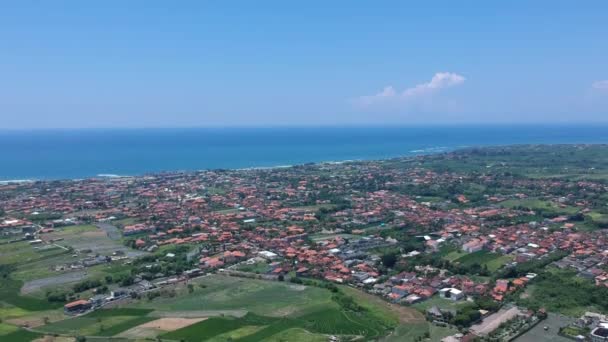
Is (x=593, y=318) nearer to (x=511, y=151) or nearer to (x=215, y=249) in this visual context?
(x=215, y=249)

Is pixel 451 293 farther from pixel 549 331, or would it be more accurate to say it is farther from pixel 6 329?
pixel 6 329

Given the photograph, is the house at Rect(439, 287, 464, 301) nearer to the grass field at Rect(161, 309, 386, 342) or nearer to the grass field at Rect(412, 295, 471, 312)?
the grass field at Rect(412, 295, 471, 312)

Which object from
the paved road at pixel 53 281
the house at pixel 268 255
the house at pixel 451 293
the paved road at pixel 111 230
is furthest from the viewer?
the paved road at pixel 111 230

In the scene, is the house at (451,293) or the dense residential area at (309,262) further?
the house at (451,293)

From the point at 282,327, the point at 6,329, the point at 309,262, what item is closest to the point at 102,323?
the point at 6,329

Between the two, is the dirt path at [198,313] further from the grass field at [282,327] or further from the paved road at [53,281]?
the paved road at [53,281]

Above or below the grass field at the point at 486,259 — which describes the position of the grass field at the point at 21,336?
below

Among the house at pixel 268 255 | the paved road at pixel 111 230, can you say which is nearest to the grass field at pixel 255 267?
the house at pixel 268 255

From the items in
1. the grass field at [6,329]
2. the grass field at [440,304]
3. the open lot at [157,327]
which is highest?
the grass field at [440,304]
